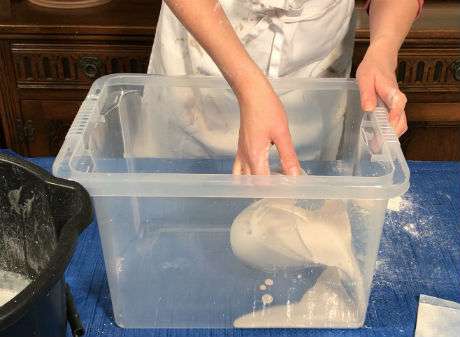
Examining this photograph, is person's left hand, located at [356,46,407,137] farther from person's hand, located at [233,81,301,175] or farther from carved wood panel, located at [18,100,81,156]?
carved wood panel, located at [18,100,81,156]

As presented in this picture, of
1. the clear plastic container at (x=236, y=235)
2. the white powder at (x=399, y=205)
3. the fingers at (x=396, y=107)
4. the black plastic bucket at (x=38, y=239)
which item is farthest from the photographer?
the white powder at (x=399, y=205)

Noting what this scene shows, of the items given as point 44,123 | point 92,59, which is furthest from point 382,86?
point 44,123

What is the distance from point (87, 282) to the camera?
2.11 feet

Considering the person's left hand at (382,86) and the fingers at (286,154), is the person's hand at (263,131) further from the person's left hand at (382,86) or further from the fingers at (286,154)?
the person's left hand at (382,86)

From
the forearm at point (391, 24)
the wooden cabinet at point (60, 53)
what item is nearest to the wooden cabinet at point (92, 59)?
the wooden cabinet at point (60, 53)

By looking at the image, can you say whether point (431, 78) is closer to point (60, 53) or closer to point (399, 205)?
point (399, 205)

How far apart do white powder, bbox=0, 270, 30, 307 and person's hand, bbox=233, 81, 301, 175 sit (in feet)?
0.87

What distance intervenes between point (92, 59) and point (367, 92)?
0.81 m

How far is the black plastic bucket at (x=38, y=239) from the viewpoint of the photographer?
358 millimetres

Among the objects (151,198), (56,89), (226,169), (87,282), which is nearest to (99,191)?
(151,198)

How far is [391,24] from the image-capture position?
737 millimetres

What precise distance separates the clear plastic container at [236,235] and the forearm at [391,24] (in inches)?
4.4

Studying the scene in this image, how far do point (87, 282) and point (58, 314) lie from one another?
216 mm

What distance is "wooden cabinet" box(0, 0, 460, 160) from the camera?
4.08 feet
